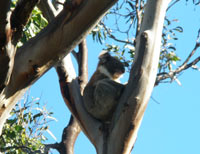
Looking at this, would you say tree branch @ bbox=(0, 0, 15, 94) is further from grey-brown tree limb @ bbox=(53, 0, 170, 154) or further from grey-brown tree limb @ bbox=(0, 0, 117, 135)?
grey-brown tree limb @ bbox=(53, 0, 170, 154)

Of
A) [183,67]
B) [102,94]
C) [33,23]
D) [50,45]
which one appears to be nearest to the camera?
[50,45]

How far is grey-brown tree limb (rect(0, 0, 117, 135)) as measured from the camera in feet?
6.98

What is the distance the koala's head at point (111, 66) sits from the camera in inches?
185

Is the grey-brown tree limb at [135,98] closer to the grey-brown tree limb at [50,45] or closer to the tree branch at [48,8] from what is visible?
the grey-brown tree limb at [50,45]

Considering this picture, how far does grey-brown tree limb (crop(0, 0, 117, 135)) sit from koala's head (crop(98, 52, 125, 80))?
2457 mm

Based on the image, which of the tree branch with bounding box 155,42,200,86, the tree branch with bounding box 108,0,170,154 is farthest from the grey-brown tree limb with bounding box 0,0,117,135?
the tree branch with bounding box 155,42,200,86

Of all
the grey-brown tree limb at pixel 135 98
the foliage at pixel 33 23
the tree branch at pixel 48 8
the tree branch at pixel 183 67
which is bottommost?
the tree branch at pixel 183 67

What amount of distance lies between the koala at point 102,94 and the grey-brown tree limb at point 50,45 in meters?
0.98

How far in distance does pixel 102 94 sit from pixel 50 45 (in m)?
1.78

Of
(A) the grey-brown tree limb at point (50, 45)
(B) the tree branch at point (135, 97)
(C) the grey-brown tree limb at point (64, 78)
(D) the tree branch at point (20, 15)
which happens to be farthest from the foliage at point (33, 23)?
(D) the tree branch at point (20, 15)

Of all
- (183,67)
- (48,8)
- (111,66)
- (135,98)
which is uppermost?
(48,8)

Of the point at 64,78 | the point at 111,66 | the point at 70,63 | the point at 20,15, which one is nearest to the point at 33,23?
the point at 111,66

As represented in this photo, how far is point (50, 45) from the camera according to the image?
215cm

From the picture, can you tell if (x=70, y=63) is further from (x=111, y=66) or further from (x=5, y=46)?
(x=5, y=46)
